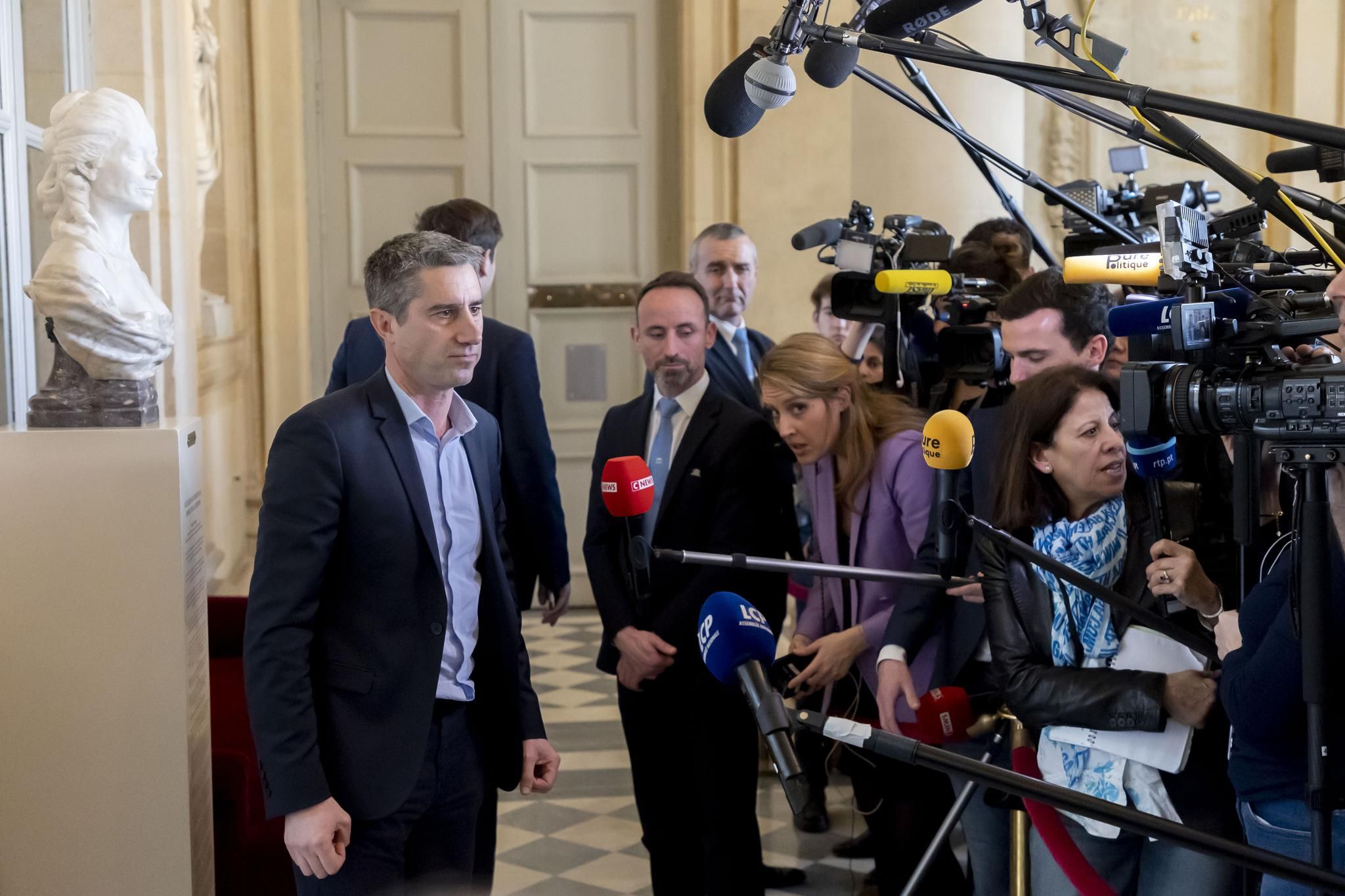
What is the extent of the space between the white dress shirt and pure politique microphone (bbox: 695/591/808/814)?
162cm

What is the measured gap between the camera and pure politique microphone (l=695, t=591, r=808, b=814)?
4.41 feet

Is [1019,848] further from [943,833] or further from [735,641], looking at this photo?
[735,641]

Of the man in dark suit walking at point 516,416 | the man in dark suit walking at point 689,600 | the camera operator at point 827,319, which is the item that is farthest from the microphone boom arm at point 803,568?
the camera operator at point 827,319

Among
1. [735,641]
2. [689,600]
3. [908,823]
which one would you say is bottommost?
[908,823]

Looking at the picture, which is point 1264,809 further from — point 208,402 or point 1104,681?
point 208,402

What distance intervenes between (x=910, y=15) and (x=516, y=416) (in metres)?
2.45

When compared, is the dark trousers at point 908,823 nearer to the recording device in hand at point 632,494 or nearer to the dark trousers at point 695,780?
the dark trousers at point 695,780

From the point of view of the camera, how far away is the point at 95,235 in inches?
111

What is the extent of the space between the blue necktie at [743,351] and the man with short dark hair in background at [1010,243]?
79 centimetres

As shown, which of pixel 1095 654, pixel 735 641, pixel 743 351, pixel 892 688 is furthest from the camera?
pixel 743 351

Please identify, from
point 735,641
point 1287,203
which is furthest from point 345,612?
point 1287,203

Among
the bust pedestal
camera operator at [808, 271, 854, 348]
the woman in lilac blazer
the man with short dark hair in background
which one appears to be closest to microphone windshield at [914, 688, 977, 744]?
the woman in lilac blazer

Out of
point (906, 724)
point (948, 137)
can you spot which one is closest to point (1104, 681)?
point (906, 724)

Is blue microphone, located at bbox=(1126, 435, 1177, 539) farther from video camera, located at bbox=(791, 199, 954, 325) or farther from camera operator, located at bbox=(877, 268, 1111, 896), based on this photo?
video camera, located at bbox=(791, 199, 954, 325)
